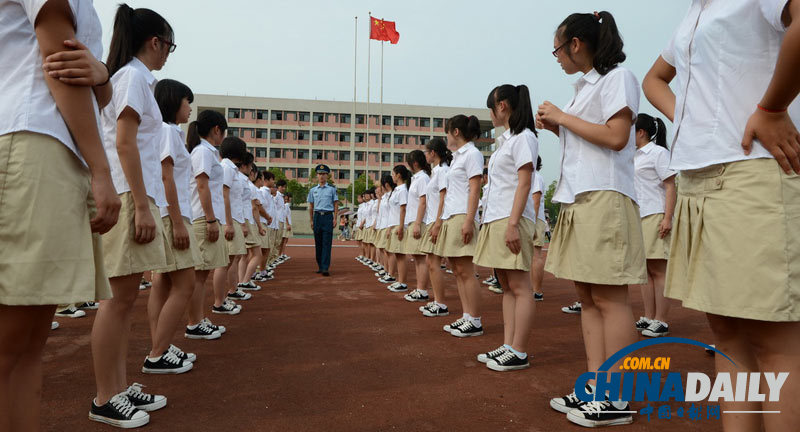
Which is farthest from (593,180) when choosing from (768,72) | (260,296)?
(260,296)

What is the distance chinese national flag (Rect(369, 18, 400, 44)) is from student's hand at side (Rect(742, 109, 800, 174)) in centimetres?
3317

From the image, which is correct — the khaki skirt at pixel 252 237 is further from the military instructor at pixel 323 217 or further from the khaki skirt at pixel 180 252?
the khaki skirt at pixel 180 252

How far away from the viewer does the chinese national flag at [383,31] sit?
32.4 m

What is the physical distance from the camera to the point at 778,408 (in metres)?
1.40

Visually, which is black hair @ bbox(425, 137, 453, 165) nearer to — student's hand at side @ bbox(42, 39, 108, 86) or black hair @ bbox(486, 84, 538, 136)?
black hair @ bbox(486, 84, 538, 136)

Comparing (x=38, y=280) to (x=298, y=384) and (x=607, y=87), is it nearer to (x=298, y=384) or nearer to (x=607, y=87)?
(x=298, y=384)

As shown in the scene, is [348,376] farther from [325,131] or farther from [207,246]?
[325,131]

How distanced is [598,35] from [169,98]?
9.52ft

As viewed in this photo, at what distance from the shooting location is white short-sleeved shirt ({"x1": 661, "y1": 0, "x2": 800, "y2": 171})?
1.46 metres

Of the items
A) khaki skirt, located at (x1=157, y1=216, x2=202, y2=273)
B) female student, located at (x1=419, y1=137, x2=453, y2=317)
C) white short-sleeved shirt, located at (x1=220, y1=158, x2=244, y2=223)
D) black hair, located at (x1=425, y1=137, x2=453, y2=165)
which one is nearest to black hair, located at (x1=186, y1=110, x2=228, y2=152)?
white short-sleeved shirt, located at (x1=220, y1=158, x2=244, y2=223)

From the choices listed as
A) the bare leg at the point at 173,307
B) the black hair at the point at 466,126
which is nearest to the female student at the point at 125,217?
the bare leg at the point at 173,307

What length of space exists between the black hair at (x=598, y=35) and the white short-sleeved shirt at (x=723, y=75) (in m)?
0.84

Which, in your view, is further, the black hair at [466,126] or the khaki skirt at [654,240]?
the black hair at [466,126]

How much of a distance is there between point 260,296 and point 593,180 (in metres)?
5.75
